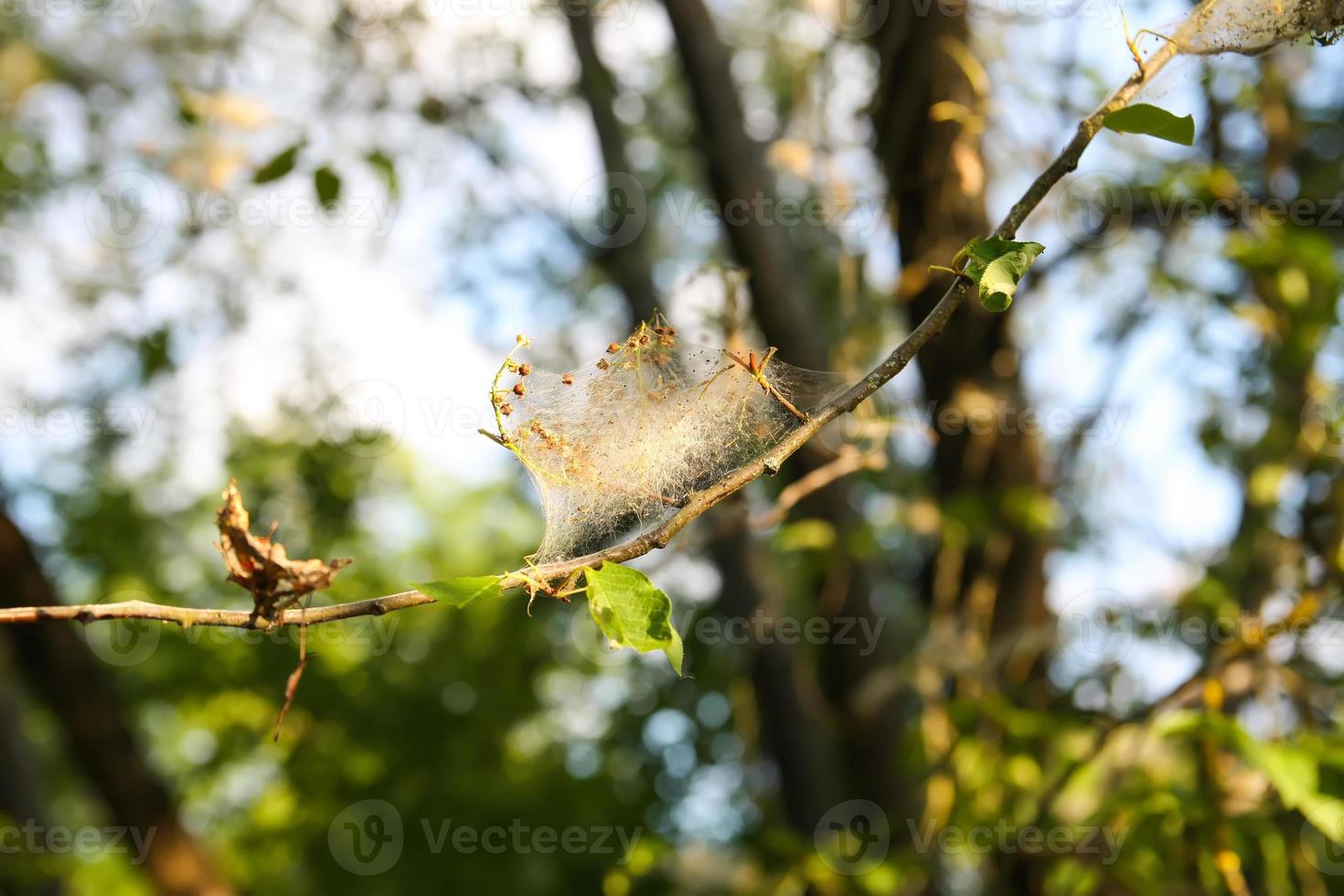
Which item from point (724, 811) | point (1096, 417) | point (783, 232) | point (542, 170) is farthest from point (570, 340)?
point (1096, 417)

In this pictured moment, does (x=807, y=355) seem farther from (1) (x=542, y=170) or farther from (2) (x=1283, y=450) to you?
(1) (x=542, y=170)

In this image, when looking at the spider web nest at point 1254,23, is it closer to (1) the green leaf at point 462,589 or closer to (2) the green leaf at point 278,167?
(1) the green leaf at point 462,589

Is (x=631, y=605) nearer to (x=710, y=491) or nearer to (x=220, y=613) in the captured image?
(x=710, y=491)

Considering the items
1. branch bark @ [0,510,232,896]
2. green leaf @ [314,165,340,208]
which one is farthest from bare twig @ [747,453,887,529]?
branch bark @ [0,510,232,896]

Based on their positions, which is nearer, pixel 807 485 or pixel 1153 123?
pixel 1153 123

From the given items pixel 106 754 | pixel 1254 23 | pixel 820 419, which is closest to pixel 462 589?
pixel 820 419

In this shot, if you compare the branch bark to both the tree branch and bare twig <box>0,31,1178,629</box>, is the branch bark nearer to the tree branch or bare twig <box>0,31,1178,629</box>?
bare twig <box>0,31,1178,629</box>

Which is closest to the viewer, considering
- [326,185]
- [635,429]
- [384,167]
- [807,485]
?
[635,429]
